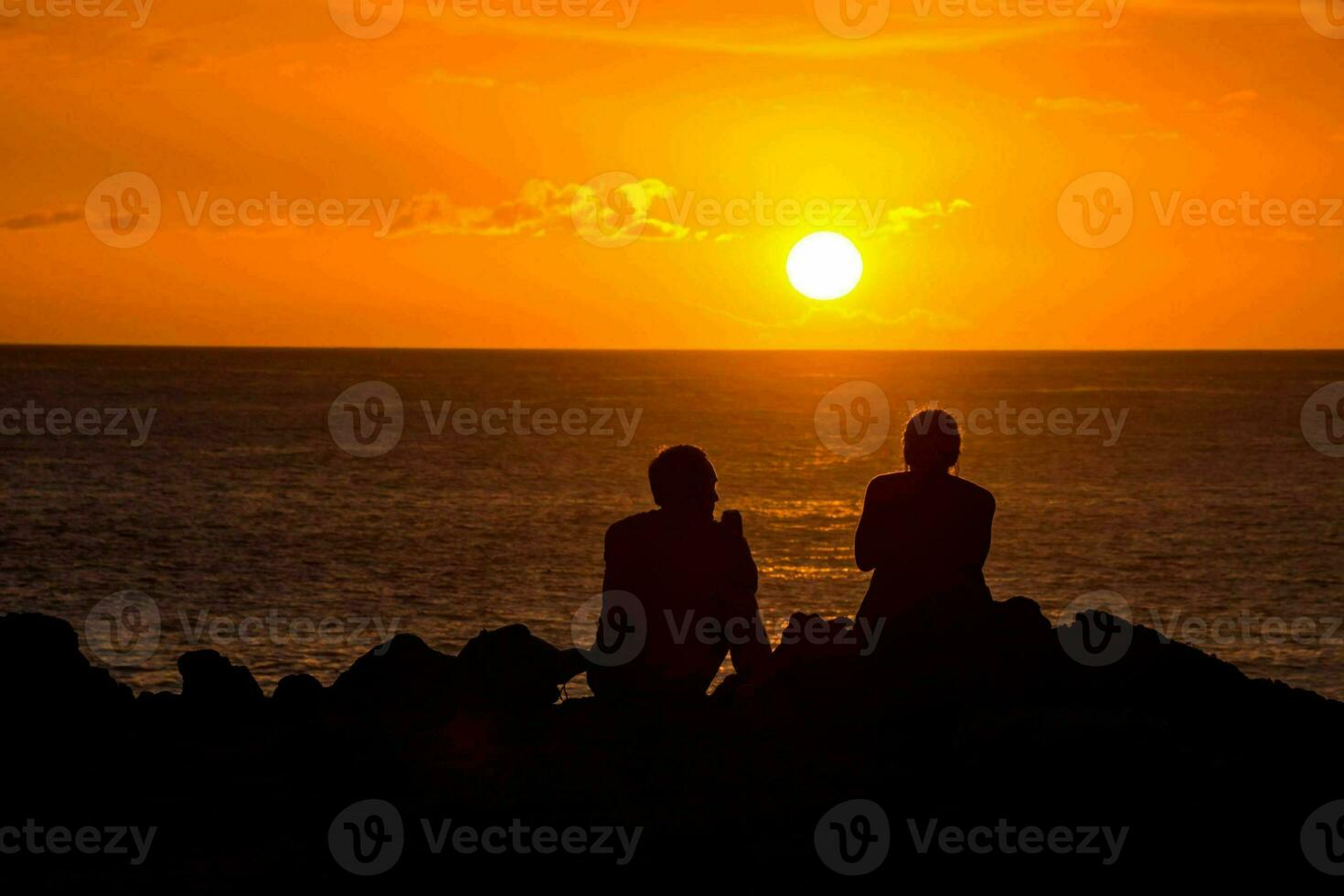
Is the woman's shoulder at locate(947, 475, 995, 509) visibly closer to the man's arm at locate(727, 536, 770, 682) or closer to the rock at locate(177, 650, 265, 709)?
the man's arm at locate(727, 536, 770, 682)

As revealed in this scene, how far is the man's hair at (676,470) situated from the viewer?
878cm

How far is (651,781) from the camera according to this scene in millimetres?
8453

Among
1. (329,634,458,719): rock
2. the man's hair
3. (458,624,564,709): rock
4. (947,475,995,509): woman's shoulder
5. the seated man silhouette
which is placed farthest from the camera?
(329,634,458,719): rock

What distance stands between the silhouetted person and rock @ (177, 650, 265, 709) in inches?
198

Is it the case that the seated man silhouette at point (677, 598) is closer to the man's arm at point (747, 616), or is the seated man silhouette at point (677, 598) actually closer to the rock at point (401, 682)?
the man's arm at point (747, 616)

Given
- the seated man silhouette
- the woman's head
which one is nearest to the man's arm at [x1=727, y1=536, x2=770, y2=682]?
the seated man silhouette

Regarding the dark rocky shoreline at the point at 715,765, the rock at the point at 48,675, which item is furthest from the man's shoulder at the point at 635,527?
the rock at the point at 48,675

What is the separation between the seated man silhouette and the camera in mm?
8984

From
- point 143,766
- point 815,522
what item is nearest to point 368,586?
point 815,522

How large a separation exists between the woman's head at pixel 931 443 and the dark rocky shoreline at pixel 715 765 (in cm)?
98

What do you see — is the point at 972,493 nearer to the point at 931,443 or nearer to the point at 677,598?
the point at 931,443

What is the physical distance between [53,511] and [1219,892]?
2486 inches

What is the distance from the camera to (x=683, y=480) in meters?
8.80

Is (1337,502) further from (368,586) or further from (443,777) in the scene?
(443,777)
